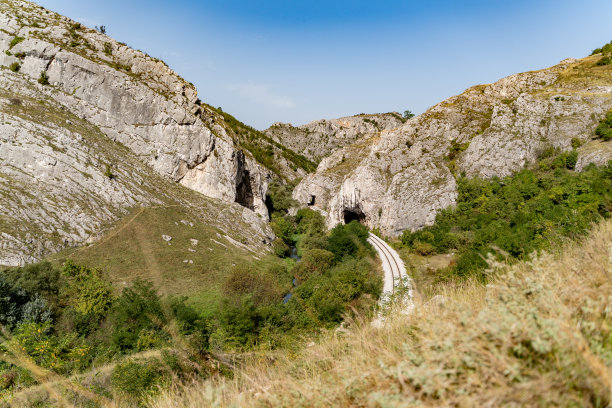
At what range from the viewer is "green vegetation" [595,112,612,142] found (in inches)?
1323

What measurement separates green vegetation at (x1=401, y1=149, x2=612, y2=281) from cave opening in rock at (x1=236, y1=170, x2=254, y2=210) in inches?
1373

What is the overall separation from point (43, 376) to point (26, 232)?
28.4 metres

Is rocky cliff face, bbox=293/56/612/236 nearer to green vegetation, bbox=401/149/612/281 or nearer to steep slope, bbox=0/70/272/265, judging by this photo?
green vegetation, bbox=401/149/612/281

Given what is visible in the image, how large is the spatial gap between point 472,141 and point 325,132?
3655 inches

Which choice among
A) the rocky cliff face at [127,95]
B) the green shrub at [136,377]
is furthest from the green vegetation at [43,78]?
the green shrub at [136,377]

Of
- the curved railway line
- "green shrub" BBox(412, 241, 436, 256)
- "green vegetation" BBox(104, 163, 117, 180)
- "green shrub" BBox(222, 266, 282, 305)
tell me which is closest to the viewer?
the curved railway line

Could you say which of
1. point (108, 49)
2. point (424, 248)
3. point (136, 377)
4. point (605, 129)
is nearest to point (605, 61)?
point (605, 129)

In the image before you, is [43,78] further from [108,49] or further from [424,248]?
[424,248]

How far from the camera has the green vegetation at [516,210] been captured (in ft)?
72.4

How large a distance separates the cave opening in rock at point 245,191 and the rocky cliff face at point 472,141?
16.9m

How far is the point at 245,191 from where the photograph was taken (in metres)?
63.8

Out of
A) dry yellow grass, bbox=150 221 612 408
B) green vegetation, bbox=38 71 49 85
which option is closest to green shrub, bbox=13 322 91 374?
dry yellow grass, bbox=150 221 612 408

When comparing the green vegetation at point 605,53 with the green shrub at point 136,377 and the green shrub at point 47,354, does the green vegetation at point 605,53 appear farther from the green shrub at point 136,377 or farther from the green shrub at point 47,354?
the green shrub at point 47,354

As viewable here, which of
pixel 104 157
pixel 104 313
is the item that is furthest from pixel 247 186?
pixel 104 313
